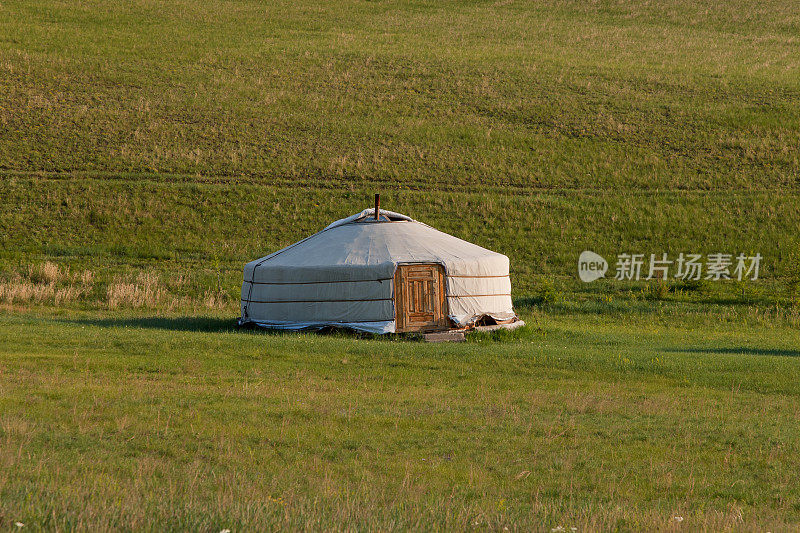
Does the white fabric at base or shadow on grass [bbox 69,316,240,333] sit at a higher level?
the white fabric at base

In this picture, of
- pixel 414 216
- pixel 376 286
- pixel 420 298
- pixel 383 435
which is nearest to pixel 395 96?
pixel 414 216

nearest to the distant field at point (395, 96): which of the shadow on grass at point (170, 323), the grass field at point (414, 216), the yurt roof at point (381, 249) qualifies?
the grass field at point (414, 216)

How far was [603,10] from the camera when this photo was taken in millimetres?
63500

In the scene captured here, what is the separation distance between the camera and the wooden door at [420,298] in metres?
16.8

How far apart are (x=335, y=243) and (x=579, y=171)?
20.2 m

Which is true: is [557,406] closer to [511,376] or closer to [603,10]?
[511,376]

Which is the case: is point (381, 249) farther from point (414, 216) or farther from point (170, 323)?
point (414, 216)

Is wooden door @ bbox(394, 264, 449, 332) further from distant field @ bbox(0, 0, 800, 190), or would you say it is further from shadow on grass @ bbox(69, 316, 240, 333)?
distant field @ bbox(0, 0, 800, 190)

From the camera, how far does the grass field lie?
675cm

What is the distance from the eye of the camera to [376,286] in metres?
16.6

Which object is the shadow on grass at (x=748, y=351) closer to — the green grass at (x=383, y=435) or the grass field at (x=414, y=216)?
the grass field at (x=414, y=216)

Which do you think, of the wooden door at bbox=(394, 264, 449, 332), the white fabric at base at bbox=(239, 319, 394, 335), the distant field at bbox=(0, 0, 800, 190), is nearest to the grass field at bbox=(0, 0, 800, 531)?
the distant field at bbox=(0, 0, 800, 190)

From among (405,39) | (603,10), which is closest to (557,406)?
(405,39)

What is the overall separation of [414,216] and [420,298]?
45.9 ft
